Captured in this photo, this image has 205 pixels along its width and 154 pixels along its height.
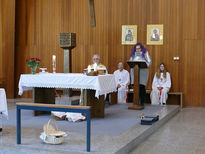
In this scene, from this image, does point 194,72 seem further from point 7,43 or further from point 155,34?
point 7,43

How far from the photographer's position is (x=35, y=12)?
475 inches

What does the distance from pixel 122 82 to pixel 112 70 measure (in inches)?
36.1

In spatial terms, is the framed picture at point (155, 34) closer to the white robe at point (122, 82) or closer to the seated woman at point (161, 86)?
the seated woman at point (161, 86)

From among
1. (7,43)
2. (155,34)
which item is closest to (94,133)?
(155,34)

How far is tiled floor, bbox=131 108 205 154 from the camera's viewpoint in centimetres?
530

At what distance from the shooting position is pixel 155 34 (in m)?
10.6

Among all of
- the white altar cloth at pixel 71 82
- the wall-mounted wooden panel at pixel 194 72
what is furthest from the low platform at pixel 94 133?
the wall-mounted wooden panel at pixel 194 72

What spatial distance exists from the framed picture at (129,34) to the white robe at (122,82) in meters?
1.09

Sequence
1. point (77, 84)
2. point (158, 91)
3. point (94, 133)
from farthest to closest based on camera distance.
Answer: point (158, 91) < point (77, 84) < point (94, 133)

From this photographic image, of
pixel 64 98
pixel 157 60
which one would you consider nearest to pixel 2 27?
pixel 64 98

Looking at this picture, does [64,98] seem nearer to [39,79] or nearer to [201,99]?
[39,79]

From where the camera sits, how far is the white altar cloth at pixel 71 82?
21.7 feet

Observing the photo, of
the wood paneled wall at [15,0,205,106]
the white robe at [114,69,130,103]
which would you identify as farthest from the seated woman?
the white robe at [114,69,130,103]

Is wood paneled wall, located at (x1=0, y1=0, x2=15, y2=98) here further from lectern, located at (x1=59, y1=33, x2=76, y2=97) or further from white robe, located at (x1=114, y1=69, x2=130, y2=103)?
white robe, located at (x1=114, y1=69, x2=130, y2=103)
